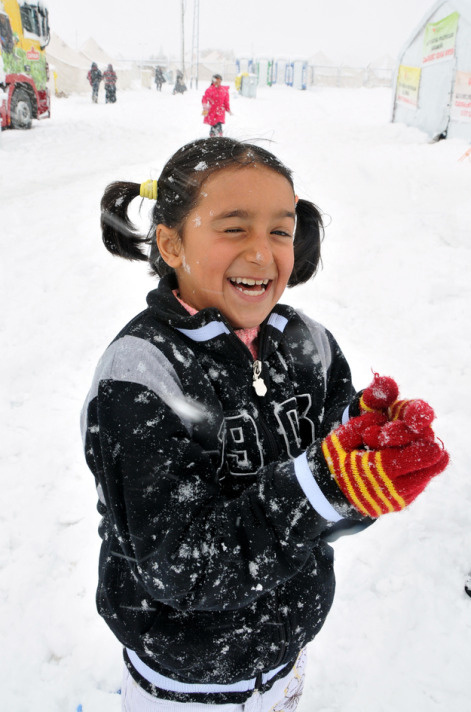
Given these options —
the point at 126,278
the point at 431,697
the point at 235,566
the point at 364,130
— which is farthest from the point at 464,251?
the point at 364,130

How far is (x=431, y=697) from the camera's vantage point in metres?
2.13

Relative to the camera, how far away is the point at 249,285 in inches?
52.4

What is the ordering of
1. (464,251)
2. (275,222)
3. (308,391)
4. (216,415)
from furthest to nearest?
1. (464,251)
2. (308,391)
3. (275,222)
4. (216,415)

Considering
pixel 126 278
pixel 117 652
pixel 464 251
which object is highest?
pixel 464 251

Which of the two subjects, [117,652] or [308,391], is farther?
[117,652]

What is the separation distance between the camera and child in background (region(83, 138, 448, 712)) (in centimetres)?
104

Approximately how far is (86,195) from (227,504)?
832 cm

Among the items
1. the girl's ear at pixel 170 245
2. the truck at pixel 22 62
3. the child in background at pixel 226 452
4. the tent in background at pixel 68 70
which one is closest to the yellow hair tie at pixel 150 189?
the child in background at pixel 226 452

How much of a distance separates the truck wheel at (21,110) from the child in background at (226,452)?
1407cm

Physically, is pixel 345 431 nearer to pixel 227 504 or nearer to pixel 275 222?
pixel 227 504

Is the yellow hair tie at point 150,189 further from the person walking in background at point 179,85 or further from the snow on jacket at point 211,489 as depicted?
the person walking in background at point 179,85

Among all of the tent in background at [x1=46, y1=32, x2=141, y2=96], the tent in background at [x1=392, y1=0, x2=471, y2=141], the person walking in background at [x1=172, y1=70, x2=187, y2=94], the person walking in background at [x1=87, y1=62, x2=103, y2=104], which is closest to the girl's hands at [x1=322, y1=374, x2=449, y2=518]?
the tent in background at [x1=392, y1=0, x2=471, y2=141]

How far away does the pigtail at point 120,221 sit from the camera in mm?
1636

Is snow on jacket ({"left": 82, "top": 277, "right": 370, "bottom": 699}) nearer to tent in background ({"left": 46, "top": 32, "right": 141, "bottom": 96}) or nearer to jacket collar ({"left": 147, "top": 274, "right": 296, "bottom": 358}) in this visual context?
jacket collar ({"left": 147, "top": 274, "right": 296, "bottom": 358})
